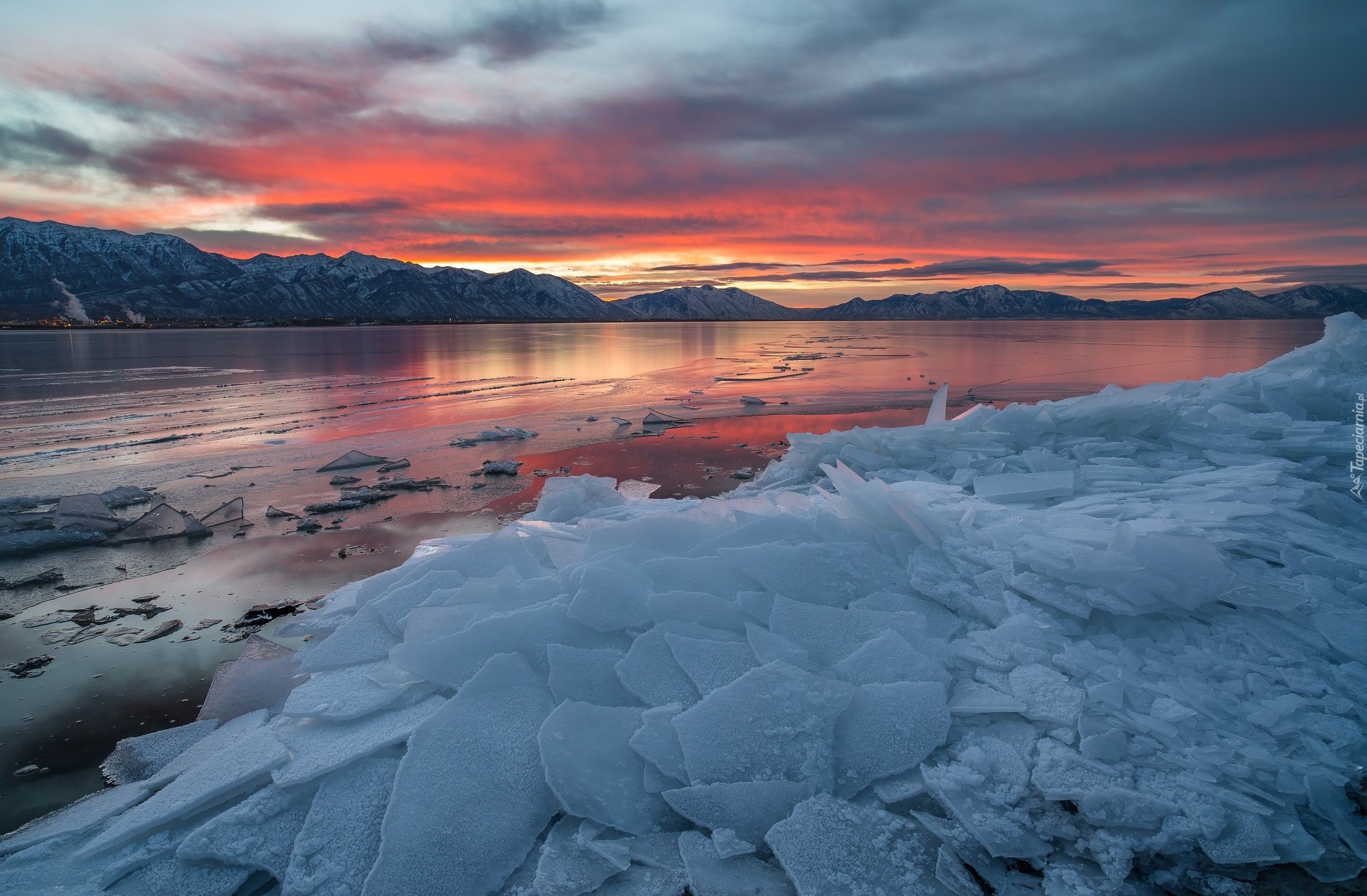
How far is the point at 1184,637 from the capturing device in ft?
9.52

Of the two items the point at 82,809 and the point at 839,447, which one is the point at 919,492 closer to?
the point at 839,447

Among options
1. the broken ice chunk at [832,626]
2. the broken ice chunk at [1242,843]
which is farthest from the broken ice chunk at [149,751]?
the broken ice chunk at [1242,843]

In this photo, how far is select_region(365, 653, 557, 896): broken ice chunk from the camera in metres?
2.05

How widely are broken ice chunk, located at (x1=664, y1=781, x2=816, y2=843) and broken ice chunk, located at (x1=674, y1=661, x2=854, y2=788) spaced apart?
0.14 ft

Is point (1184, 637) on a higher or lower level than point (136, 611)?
higher

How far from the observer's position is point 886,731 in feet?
8.13

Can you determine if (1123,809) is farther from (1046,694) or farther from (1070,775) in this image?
(1046,694)

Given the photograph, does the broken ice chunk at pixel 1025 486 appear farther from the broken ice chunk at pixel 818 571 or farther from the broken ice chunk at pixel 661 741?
the broken ice chunk at pixel 661 741

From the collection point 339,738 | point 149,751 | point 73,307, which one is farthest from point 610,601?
point 73,307

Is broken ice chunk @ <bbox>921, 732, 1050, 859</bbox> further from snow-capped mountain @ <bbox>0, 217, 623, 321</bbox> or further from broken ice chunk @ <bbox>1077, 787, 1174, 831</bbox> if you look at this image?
snow-capped mountain @ <bbox>0, 217, 623, 321</bbox>

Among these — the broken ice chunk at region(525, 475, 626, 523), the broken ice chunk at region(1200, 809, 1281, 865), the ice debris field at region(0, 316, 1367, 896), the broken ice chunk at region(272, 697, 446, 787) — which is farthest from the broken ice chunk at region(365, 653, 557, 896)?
the broken ice chunk at region(525, 475, 626, 523)

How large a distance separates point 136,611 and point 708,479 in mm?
4719

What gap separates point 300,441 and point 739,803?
30.2ft

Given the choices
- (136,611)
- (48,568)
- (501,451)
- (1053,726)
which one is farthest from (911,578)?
(501,451)
